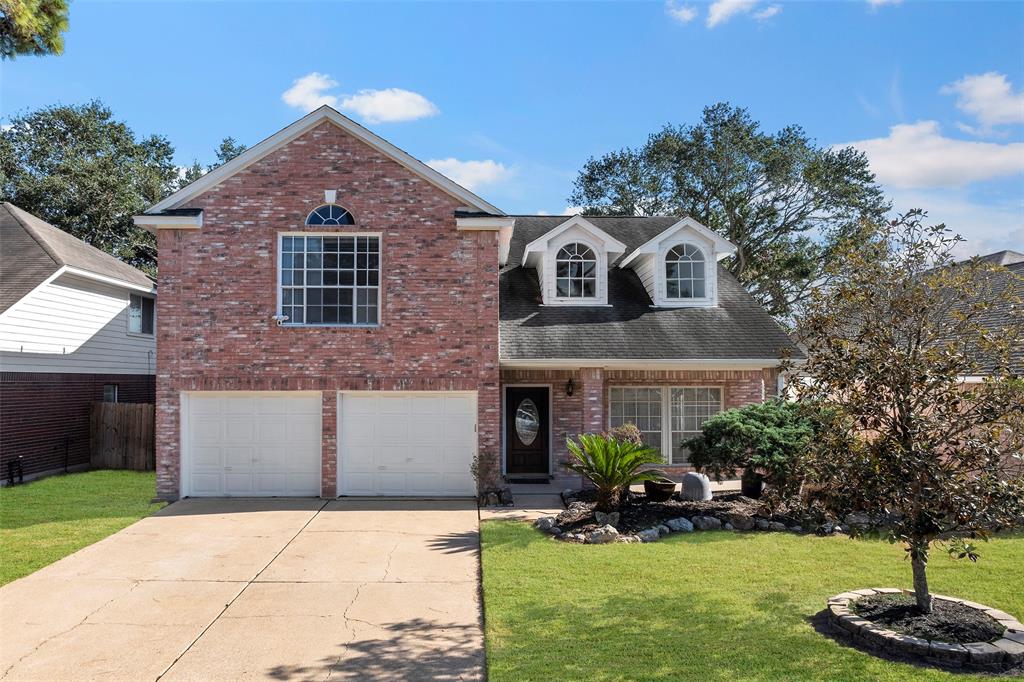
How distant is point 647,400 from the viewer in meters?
16.6

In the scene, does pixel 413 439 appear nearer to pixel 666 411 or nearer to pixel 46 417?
pixel 666 411

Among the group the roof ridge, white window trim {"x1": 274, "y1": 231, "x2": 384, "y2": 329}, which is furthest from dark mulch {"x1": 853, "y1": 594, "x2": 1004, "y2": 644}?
the roof ridge

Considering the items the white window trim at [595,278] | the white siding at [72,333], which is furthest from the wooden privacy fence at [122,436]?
the white window trim at [595,278]

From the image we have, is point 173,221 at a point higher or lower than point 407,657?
higher

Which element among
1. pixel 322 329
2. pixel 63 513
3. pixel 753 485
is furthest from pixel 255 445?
pixel 753 485

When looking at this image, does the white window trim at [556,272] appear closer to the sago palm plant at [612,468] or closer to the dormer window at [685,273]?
the dormer window at [685,273]

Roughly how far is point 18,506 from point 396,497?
699 cm

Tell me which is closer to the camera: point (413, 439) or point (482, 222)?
point (482, 222)

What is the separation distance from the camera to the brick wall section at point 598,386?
1527 cm

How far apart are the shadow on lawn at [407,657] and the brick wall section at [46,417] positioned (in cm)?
1336

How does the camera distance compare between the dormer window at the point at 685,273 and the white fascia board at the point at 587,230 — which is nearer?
the white fascia board at the point at 587,230

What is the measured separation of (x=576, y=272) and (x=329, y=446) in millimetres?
7011

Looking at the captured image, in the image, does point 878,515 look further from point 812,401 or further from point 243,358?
point 243,358

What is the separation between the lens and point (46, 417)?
17.3 m
